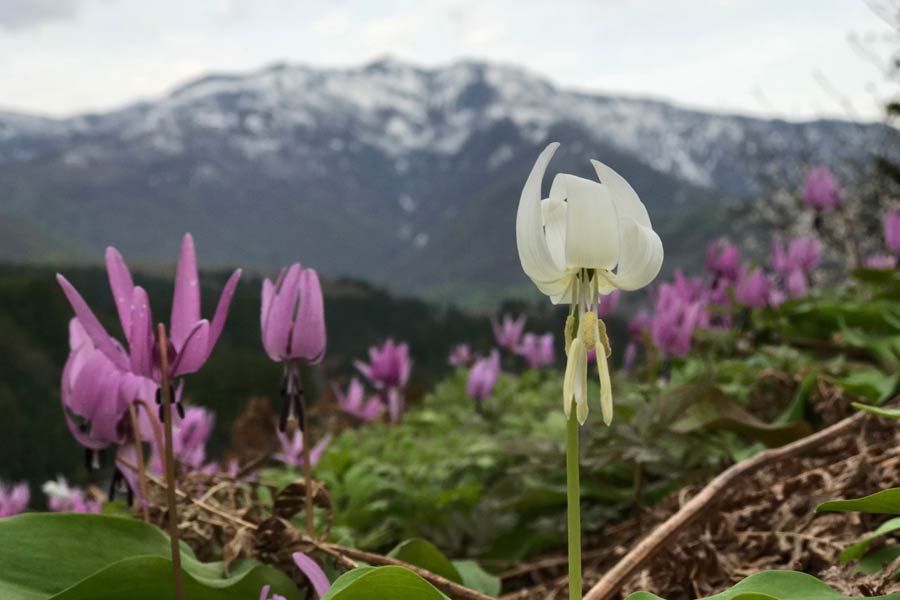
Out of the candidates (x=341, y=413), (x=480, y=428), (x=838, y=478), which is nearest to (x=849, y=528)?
(x=838, y=478)

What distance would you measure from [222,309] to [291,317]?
0.25 m

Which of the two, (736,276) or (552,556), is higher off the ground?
(736,276)

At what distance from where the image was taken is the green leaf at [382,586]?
0.84 metres

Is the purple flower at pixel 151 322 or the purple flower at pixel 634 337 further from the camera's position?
the purple flower at pixel 634 337

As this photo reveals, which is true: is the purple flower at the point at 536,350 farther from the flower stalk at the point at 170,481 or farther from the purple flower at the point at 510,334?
the flower stalk at the point at 170,481

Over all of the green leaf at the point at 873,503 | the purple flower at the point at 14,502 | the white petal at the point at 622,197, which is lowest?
the purple flower at the point at 14,502

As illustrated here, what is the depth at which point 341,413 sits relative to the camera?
4297 millimetres

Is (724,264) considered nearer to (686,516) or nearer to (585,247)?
(686,516)

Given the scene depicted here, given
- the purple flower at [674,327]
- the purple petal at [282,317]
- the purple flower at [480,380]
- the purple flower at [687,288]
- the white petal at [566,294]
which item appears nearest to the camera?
the white petal at [566,294]

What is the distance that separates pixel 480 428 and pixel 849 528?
2056 mm

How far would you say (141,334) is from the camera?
1.12 m

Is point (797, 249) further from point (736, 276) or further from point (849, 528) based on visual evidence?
point (849, 528)

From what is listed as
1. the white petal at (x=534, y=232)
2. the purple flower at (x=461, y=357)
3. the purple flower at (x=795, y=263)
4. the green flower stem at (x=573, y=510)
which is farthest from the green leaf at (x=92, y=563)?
the purple flower at (x=461, y=357)

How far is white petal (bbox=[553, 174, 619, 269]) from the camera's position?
2.83 ft
